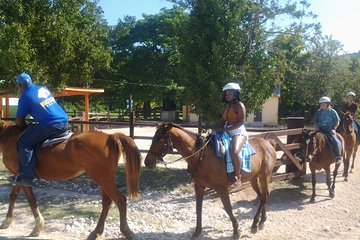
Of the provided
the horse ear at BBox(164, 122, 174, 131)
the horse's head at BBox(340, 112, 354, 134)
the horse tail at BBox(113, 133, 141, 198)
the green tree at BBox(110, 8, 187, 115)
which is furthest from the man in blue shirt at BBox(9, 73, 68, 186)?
the green tree at BBox(110, 8, 187, 115)

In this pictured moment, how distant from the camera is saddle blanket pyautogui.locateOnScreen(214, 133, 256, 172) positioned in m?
5.96

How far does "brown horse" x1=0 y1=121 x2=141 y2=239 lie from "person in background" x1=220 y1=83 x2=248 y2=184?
1.51 meters

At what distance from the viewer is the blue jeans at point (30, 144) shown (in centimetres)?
573

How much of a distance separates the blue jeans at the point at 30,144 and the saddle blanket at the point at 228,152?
2566 millimetres

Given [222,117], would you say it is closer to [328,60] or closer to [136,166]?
[136,166]

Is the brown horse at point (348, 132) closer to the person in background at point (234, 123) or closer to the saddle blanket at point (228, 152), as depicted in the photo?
the saddle blanket at point (228, 152)

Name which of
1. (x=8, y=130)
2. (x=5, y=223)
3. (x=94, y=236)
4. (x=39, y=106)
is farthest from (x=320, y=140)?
(x=5, y=223)

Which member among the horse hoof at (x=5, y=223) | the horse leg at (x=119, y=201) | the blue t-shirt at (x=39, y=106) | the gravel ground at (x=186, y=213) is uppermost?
the blue t-shirt at (x=39, y=106)

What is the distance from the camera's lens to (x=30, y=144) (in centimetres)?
580

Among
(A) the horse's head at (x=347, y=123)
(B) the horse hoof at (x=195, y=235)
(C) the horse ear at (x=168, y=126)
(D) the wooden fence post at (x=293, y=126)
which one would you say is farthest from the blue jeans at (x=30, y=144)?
(A) the horse's head at (x=347, y=123)

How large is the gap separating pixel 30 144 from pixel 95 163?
1.08 meters

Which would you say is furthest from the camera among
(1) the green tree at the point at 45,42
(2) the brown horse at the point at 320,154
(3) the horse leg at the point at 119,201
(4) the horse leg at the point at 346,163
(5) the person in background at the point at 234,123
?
(1) the green tree at the point at 45,42

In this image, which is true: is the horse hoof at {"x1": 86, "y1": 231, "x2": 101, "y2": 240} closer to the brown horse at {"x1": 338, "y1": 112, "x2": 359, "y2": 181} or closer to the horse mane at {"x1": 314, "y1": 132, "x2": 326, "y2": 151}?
the horse mane at {"x1": 314, "y1": 132, "x2": 326, "y2": 151}

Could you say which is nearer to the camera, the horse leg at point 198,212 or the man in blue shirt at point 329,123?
the horse leg at point 198,212
